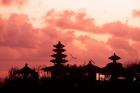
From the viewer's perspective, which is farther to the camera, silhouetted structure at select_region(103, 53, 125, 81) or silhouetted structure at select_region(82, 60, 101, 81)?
silhouetted structure at select_region(82, 60, 101, 81)

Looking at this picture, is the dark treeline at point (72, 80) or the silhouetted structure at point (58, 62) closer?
the dark treeline at point (72, 80)

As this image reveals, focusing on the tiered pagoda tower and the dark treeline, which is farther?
the tiered pagoda tower

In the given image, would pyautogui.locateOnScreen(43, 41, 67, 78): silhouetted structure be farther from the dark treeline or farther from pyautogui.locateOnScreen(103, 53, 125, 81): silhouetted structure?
pyautogui.locateOnScreen(103, 53, 125, 81): silhouetted structure

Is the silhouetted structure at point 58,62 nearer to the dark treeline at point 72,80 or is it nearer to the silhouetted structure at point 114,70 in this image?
the dark treeline at point 72,80

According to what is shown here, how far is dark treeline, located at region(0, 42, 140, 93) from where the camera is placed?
49047 mm

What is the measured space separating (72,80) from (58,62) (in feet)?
31.4

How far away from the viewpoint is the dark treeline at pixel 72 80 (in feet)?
161

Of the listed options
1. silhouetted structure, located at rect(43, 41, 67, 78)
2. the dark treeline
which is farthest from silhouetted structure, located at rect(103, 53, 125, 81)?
silhouetted structure, located at rect(43, 41, 67, 78)

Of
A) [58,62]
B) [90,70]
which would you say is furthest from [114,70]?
[58,62]

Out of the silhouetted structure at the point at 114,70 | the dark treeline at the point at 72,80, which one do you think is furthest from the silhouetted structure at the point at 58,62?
the silhouetted structure at the point at 114,70

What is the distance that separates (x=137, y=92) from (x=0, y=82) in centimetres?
2088

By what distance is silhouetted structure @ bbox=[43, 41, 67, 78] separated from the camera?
58625mm

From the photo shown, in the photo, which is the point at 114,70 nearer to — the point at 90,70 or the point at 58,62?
the point at 90,70

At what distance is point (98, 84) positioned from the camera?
1986 inches
